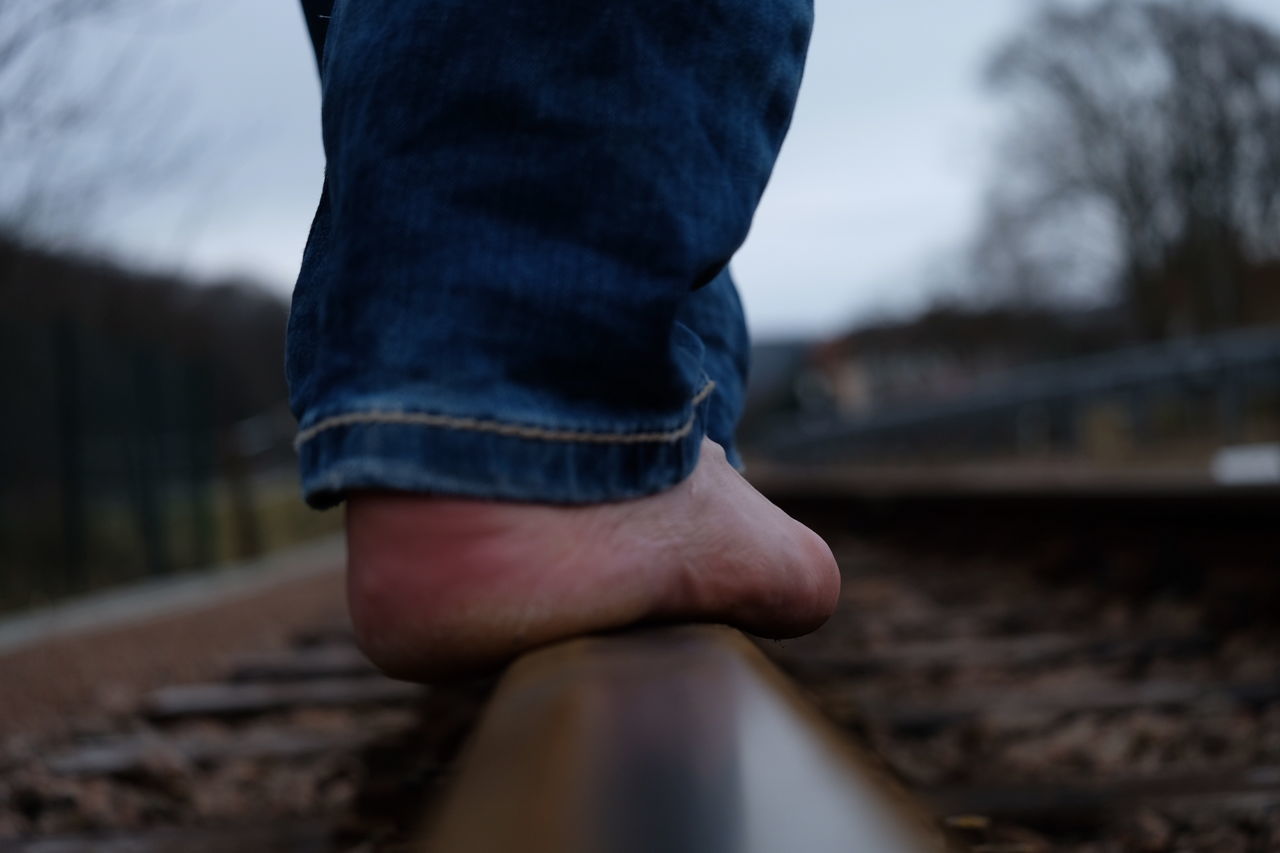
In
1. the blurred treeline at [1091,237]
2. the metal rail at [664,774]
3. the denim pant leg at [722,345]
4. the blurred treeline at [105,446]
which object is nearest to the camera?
the metal rail at [664,774]

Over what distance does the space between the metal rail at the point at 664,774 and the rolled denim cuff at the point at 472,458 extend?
Answer: 153mm

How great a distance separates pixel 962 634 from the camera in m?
2.94

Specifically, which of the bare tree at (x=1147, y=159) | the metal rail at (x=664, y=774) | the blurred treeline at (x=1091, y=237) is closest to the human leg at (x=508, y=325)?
the metal rail at (x=664, y=774)

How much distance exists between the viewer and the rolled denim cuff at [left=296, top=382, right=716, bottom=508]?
66cm

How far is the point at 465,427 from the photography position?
A: 66cm

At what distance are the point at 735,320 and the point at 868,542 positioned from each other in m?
5.25

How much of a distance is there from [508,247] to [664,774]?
1.10ft

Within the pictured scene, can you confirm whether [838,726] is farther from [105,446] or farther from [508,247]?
[105,446]

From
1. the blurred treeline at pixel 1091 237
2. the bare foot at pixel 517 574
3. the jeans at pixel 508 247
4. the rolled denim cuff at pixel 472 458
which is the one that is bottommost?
the blurred treeline at pixel 1091 237

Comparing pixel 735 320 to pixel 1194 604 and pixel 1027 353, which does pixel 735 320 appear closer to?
pixel 1194 604

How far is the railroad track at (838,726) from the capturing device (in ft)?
1.51

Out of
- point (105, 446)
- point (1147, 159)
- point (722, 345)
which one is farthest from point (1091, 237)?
point (722, 345)

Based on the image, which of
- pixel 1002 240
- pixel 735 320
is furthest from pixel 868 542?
pixel 1002 240

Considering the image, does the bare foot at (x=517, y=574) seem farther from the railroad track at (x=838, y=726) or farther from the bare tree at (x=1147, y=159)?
the bare tree at (x=1147, y=159)
